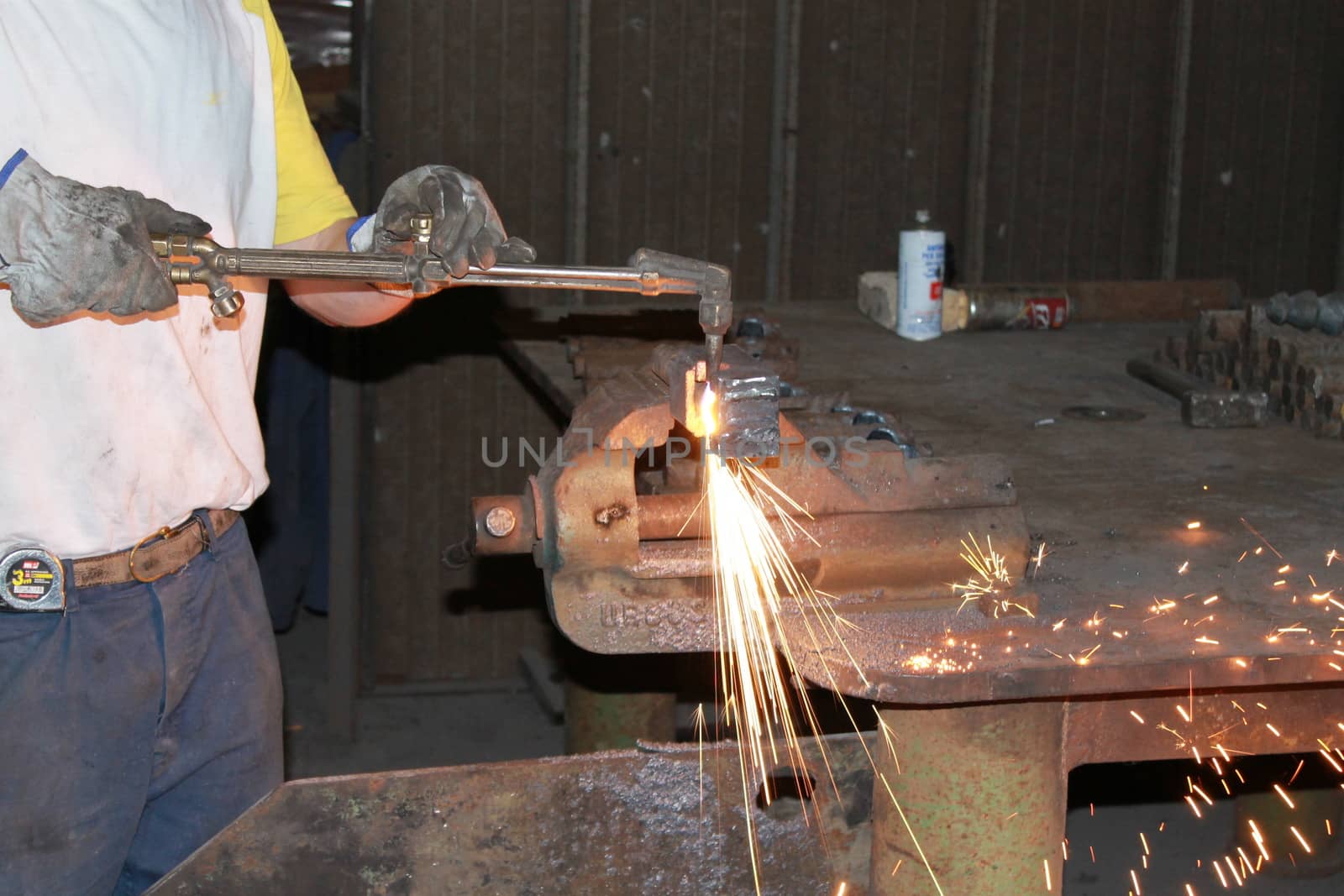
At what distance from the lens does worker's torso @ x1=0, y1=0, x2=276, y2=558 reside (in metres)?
1.74

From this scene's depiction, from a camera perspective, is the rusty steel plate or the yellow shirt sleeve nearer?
the rusty steel plate

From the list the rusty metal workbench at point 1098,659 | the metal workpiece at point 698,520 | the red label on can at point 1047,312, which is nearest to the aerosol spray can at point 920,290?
the red label on can at point 1047,312

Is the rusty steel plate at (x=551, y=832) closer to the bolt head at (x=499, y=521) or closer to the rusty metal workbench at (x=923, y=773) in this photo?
the rusty metal workbench at (x=923, y=773)

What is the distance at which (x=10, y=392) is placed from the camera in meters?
1.72

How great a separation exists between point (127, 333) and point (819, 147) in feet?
9.31

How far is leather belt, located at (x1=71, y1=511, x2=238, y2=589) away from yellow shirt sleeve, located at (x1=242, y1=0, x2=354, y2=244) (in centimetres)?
51

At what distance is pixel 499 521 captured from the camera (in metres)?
1.75

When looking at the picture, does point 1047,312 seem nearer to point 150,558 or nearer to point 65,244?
point 150,558

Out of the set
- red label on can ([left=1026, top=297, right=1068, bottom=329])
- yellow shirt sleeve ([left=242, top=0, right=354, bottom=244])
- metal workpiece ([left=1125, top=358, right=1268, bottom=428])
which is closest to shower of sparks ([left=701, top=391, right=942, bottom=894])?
yellow shirt sleeve ([left=242, top=0, right=354, bottom=244])

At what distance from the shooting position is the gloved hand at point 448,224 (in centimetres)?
177

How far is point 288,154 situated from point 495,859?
111cm

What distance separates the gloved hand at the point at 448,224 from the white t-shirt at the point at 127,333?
215 mm

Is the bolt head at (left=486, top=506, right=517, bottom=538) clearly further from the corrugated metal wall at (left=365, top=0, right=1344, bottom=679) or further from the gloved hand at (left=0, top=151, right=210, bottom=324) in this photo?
the corrugated metal wall at (left=365, top=0, right=1344, bottom=679)

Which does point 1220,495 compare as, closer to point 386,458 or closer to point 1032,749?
point 1032,749
